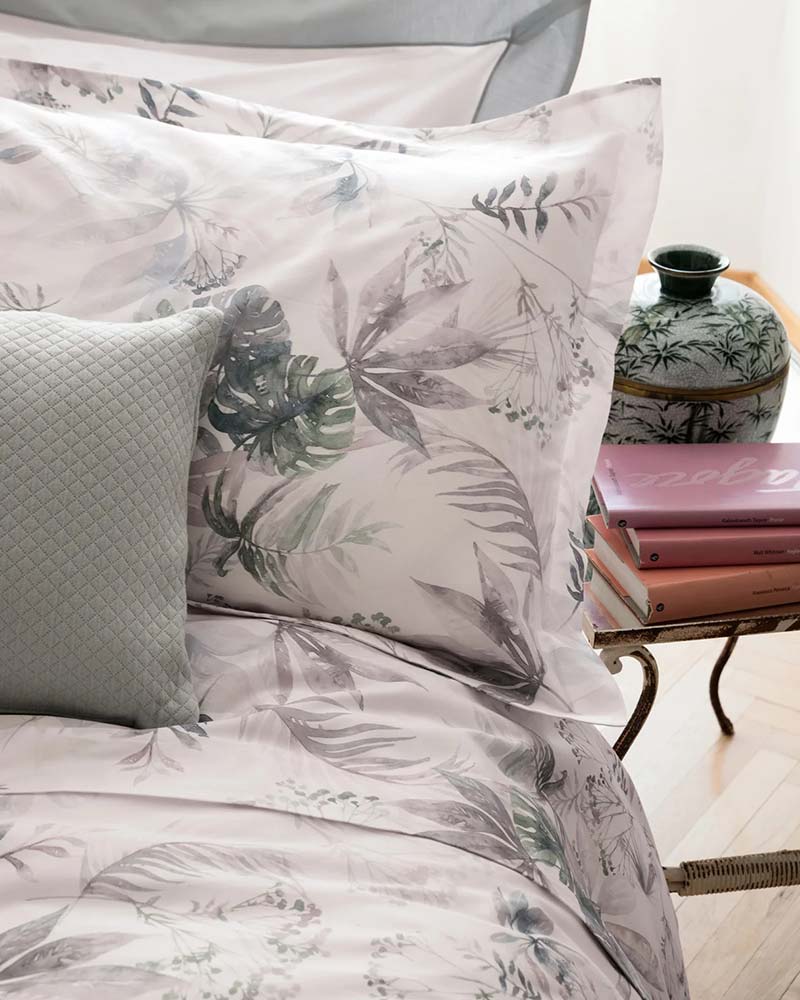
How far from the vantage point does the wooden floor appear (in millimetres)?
1281

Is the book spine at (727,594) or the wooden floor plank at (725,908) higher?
the book spine at (727,594)

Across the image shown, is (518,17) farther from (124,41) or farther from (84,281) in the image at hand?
(84,281)

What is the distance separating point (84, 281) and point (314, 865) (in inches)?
19.1

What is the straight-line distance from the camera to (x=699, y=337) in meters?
1.12

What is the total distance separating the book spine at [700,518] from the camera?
1.06 metres

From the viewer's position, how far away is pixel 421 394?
897mm

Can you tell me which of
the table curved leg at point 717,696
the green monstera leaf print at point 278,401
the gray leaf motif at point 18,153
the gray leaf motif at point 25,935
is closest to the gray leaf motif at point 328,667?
the green monstera leaf print at point 278,401

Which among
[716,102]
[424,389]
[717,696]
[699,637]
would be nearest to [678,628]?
[699,637]

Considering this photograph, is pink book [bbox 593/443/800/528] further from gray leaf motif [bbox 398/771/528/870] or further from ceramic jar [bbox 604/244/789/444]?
gray leaf motif [bbox 398/771/528/870]

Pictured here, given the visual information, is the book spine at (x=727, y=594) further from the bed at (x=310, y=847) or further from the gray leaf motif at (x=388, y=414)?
the gray leaf motif at (x=388, y=414)

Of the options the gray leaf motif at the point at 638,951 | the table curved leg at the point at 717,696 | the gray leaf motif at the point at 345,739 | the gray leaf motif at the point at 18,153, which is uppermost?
the gray leaf motif at the point at 18,153

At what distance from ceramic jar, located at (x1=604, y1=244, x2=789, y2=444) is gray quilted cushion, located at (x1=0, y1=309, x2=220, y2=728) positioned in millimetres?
501

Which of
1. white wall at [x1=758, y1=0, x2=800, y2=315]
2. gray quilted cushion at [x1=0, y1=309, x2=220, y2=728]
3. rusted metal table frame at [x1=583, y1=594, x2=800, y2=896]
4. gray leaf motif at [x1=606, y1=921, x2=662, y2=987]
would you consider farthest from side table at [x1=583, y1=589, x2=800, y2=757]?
white wall at [x1=758, y1=0, x2=800, y2=315]

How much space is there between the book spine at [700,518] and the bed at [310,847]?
226 millimetres
